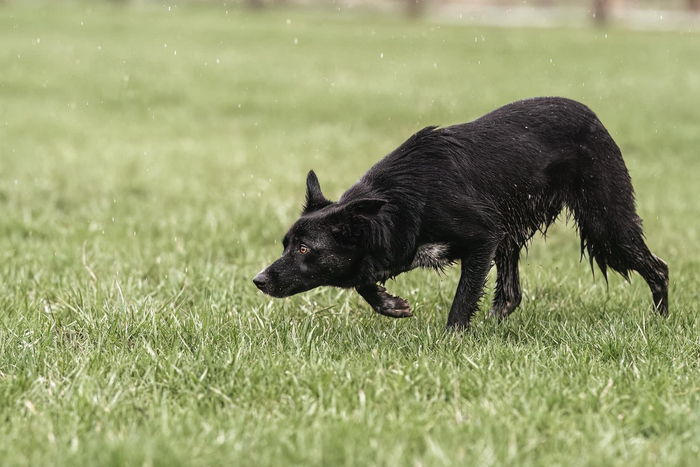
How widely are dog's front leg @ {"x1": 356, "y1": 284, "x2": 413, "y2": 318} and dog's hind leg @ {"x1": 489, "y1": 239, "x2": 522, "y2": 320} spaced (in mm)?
708

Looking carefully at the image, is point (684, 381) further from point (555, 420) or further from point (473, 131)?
point (473, 131)

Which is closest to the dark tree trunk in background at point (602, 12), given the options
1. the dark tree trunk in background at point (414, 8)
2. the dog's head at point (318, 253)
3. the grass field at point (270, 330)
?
the dark tree trunk in background at point (414, 8)

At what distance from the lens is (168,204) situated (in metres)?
8.33

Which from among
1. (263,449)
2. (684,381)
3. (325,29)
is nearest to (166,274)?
(263,449)

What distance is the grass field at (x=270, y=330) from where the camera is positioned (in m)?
2.86

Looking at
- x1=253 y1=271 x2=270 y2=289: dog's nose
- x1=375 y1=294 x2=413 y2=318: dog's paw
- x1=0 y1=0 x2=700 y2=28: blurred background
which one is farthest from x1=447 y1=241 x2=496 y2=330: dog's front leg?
x1=0 y1=0 x2=700 y2=28: blurred background

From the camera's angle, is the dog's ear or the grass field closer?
the grass field

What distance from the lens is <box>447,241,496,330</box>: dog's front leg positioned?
13.6ft

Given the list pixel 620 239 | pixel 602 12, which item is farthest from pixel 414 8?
pixel 620 239

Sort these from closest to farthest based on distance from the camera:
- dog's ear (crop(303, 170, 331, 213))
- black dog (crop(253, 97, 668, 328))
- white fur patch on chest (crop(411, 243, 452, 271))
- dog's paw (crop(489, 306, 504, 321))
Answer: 1. black dog (crop(253, 97, 668, 328))
2. white fur patch on chest (crop(411, 243, 452, 271))
3. dog's ear (crop(303, 170, 331, 213))
4. dog's paw (crop(489, 306, 504, 321))

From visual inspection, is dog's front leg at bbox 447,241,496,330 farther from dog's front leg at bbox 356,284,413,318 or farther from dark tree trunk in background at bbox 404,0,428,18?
dark tree trunk in background at bbox 404,0,428,18

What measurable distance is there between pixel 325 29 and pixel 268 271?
24786 mm

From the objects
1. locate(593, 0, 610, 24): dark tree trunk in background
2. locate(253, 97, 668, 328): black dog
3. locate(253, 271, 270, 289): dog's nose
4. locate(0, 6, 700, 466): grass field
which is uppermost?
locate(593, 0, 610, 24): dark tree trunk in background

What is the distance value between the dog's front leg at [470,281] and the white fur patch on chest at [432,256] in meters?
0.11
